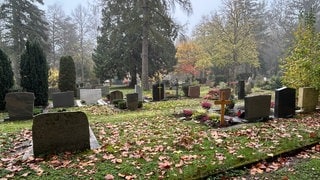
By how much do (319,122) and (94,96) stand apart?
45.2 feet

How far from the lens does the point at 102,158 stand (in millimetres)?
5254

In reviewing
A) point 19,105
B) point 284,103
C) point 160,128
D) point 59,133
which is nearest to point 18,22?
point 19,105

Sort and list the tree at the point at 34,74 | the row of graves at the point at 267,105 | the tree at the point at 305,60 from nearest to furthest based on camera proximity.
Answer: the row of graves at the point at 267,105, the tree at the point at 305,60, the tree at the point at 34,74

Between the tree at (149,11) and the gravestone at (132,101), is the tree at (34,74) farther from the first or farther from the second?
the tree at (149,11)

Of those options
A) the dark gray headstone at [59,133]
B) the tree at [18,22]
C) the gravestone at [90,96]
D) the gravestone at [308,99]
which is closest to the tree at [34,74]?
the gravestone at [90,96]

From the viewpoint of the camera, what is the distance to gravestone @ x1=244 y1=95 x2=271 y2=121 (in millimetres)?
9086

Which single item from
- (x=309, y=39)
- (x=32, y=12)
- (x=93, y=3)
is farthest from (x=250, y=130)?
(x=32, y=12)

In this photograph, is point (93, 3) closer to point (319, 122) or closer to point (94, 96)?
point (94, 96)

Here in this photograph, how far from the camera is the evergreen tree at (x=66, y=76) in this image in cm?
2359

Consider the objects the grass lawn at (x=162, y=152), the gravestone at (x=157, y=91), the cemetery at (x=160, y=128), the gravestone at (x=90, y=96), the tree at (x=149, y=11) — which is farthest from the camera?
the tree at (x=149, y=11)

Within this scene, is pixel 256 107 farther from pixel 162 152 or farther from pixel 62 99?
pixel 62 99

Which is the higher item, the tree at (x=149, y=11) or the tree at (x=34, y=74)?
the tree at (x=149, y=11)

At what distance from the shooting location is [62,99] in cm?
1661

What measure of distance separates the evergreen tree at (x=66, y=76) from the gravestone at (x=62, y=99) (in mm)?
7140
